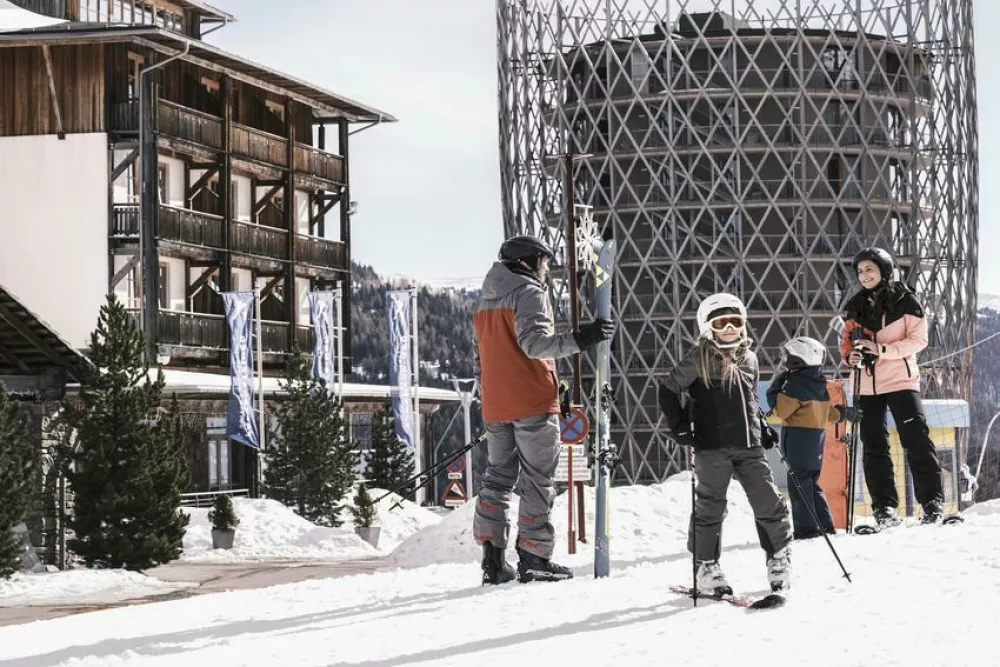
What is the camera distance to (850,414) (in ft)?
34.9

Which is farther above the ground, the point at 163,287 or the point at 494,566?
the point at 163,287

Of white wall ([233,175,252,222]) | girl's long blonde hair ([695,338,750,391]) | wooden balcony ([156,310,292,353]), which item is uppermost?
white wall ([233,175,252,222])

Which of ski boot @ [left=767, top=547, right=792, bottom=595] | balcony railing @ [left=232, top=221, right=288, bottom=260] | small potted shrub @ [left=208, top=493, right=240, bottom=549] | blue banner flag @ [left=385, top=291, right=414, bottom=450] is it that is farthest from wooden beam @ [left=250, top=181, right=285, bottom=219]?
ski boot @ [left=767, top=547, right=792, bottom=595]

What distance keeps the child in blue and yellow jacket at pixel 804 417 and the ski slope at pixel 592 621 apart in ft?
2.52

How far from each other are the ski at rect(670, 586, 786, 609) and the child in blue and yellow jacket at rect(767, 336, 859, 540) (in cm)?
319

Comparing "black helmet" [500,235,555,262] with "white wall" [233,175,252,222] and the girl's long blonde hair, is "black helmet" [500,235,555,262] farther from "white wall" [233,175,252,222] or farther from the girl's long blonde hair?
"white wall" [233,175,252,222]

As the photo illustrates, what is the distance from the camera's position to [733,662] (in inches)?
229

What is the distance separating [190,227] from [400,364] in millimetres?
6166

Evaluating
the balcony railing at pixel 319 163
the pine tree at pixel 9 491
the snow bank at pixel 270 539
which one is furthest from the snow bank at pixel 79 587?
the balcony railing at pixel 319 163

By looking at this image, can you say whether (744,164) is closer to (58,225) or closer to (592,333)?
(58,225)

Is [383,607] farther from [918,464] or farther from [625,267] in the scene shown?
[625,267]

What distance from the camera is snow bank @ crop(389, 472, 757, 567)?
584 inches

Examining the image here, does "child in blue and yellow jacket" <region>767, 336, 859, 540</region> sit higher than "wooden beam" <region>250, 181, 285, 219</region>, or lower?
lower

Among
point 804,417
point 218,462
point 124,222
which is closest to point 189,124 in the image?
point 124,222
